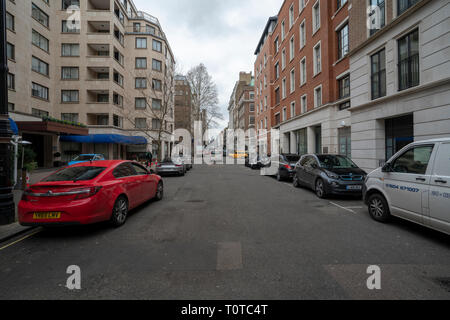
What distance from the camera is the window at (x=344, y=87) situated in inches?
599

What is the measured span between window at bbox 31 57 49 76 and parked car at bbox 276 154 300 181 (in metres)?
27.0

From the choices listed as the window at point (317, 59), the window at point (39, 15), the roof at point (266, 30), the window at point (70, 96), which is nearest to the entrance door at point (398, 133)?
the window at point (317, 59)

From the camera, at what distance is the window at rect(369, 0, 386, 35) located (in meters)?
11.4

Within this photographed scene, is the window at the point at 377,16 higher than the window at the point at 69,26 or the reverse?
the reverse

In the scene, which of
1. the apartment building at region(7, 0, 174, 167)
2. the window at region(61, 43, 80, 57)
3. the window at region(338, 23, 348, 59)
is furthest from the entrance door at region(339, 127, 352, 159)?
the window at region(61, 43, 80, 57)

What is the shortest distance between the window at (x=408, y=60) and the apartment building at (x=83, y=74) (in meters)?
17.8

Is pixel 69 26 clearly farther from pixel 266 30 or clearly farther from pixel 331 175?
pixel 331 175

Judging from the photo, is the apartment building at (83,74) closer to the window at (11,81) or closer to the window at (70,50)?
the window at (11,81)

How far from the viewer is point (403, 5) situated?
1027cm

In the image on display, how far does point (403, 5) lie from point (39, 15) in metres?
32.7

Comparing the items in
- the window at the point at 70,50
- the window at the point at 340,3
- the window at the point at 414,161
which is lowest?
the window at the point at 414,161

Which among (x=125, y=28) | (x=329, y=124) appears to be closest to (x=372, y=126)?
(x=329, y=124)

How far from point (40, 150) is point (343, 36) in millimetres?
30029

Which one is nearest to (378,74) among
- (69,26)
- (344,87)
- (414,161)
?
(344,87)
